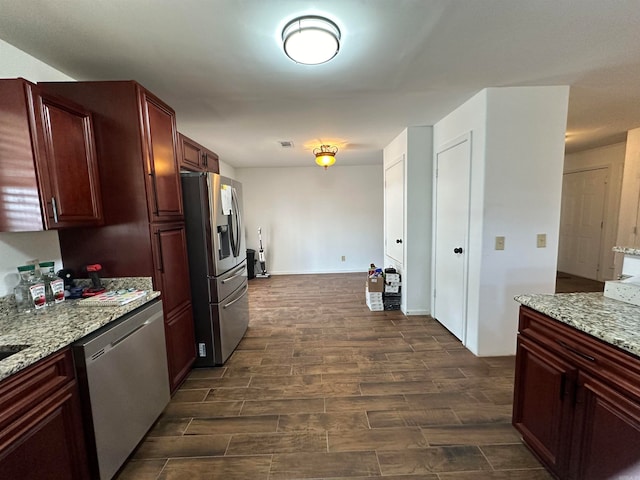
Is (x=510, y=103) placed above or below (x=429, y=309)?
above

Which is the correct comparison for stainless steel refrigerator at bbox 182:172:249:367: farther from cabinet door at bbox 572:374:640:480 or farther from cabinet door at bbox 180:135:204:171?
cabinet door at bbox 572:374:640:480

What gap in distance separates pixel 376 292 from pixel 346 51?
114 inches

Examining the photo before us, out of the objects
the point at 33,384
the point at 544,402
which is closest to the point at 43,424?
the point at 33,384

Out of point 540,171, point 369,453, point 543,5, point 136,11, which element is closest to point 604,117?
point 540,171

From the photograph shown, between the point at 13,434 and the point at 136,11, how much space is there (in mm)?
1882

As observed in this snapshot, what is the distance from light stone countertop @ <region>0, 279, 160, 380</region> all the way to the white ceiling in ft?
Answer: 5.02

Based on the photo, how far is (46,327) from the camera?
4.25ft

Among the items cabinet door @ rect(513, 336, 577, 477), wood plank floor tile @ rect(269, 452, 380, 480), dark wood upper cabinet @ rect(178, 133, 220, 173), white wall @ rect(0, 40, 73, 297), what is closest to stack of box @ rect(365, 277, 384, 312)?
cabinet door @ rect(513, 336, 577, 477)

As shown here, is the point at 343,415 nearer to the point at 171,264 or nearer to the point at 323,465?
the point at 323,465

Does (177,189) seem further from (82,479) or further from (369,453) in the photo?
(369,453)

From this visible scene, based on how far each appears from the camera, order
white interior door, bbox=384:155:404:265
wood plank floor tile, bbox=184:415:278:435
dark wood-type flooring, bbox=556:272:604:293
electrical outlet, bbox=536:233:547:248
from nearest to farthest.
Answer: wood plank floor tile, bbox=184:415:278:435 < electrical outlet, bbox=536:233:547:248 < white interior door, bbox=384:155:404:265 < dark wood-type flooring, bbox=556:272:604:293

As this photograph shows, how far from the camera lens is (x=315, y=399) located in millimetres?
2025

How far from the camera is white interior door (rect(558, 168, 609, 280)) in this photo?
4785mm

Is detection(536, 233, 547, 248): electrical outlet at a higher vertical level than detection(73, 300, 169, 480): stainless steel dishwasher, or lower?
higher
